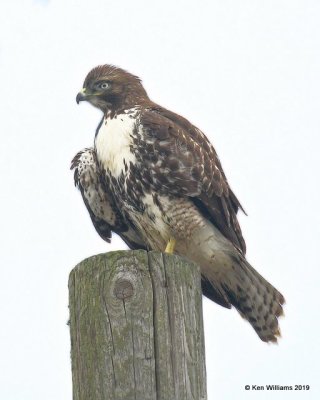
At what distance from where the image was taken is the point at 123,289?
11.4 feet

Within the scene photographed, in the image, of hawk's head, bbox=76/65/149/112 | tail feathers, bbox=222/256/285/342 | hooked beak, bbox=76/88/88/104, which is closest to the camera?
tail feathers, bbox=222/256/285/342

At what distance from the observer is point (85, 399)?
3.33 m

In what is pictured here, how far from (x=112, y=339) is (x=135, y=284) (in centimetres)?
25

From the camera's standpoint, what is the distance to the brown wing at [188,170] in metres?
6.20

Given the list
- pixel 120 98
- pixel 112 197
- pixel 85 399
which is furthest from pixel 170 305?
pixel 120 98

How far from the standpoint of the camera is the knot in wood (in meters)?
3.46

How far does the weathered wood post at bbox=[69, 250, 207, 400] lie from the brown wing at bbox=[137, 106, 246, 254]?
2589 mm

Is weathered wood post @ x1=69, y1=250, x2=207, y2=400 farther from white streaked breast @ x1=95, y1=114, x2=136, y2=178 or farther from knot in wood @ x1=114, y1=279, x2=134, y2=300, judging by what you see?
white streaked breast @ x1=95, y1=114, x2=136, y2=178

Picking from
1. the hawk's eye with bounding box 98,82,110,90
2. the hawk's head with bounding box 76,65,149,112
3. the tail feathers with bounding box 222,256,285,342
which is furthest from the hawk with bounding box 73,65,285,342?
the hawk's eye with bounding box 98,82,110,90

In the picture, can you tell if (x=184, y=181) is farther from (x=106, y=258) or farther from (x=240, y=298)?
(x=106, y=258)

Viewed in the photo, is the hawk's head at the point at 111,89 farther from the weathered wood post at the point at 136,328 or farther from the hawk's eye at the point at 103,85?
the weathered wood post at the point at 136,328

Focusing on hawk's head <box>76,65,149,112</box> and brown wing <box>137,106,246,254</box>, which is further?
hawk's head <box>76,65,149,112</box>

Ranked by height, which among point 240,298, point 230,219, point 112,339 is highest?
point 230,219

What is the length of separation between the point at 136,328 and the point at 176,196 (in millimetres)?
2917
